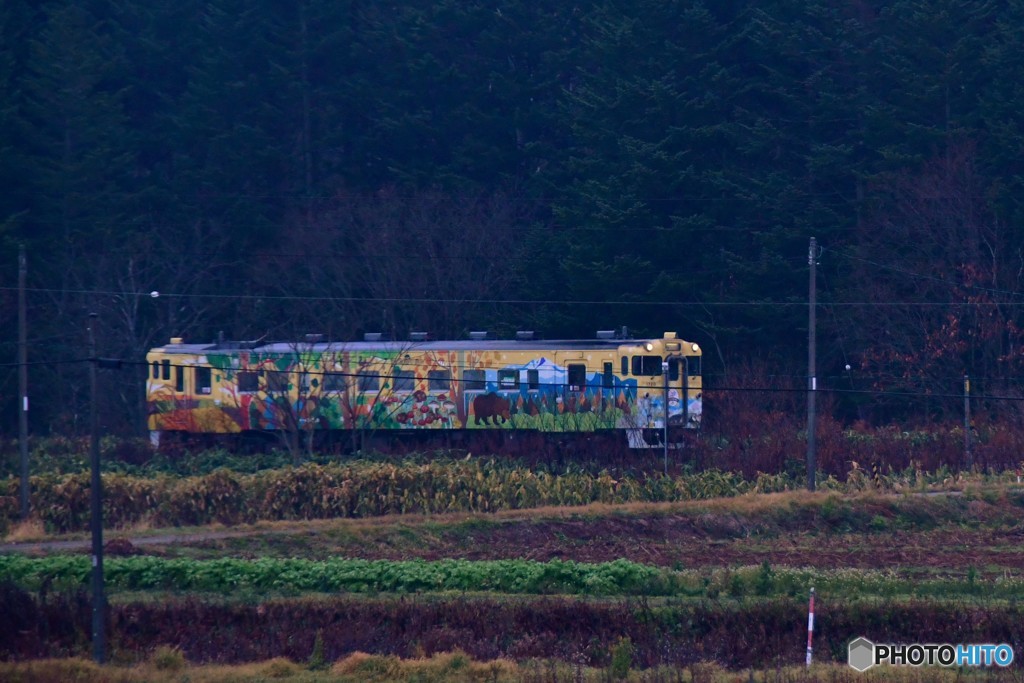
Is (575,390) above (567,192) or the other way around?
the other way around

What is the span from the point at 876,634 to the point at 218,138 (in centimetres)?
4089

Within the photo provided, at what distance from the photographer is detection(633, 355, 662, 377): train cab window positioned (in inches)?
1207

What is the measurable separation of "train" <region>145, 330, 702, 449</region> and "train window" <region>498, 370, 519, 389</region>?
0.03m

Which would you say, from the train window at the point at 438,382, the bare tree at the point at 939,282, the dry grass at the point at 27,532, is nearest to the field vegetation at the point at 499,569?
the dry grass at the point at 27,532

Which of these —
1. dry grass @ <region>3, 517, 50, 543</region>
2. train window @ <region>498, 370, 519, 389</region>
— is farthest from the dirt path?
train window @ <region>498, 370, 519, 389</region>

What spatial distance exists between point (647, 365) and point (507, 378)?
3747 mm

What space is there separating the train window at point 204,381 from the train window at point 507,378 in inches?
Result: 322

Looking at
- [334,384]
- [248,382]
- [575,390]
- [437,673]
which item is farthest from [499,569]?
[248,382]

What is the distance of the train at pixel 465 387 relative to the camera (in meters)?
30.4

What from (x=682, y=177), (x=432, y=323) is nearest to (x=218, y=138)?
(x=432, y=323)

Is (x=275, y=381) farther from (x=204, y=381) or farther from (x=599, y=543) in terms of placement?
(x=599, y=543)

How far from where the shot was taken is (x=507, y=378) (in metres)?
30.8

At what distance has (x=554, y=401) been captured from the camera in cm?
3045

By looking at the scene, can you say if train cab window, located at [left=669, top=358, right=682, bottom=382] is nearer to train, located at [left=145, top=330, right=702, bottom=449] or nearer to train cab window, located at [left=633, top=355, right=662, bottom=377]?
train, located at [left=145, top=330, right=702, bottom=449]
